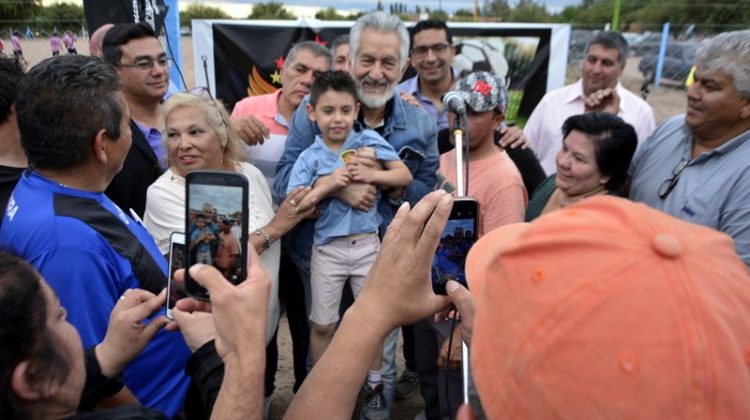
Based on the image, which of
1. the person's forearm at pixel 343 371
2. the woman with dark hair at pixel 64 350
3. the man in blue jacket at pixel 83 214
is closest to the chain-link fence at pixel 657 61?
the man in blue jacket at pixel 83 214

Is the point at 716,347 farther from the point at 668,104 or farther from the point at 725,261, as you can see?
the point at 668,104

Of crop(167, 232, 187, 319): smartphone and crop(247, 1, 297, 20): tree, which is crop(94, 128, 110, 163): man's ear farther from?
crop(247, 1, 297, 20): tree

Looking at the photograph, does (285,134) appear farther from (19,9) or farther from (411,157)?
(19,9)

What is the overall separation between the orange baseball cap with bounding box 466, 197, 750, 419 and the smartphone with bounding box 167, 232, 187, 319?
97 cm

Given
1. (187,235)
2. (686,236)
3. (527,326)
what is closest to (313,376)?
(187,235)

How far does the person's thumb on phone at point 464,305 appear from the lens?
131 cm

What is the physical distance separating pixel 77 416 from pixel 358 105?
2123mm

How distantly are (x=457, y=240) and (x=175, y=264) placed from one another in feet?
2.85

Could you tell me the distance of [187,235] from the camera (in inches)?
50.6

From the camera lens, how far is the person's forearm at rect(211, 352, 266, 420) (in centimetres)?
104

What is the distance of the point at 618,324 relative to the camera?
2.21 ft

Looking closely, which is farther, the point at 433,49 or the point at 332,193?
the point at 433,49

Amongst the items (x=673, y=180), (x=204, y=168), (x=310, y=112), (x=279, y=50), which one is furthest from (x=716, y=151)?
(x=279, y=50)

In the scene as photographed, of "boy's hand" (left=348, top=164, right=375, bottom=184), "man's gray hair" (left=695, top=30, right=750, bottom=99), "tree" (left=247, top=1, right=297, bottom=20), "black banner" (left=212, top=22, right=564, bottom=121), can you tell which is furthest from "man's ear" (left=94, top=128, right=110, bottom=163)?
"tree" (left=247, top=1, right=297, bottom=20)
